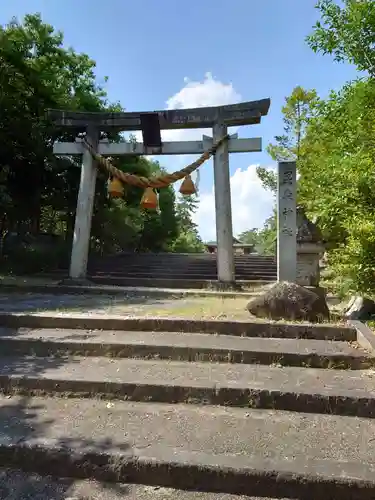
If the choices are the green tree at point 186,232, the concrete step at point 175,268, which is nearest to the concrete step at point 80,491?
the concrete step at point 175,268

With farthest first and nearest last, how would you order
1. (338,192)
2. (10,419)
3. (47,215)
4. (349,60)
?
(47,215) < (349,60) < (338,192) < (10,419)

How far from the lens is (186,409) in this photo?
3.07 metres

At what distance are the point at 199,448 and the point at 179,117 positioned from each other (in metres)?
7.36

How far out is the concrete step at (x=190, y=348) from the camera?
3781mm

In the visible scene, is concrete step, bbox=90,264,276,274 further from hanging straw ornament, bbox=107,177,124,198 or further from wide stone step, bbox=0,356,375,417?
wide stone step, bbox=0,356,375,417

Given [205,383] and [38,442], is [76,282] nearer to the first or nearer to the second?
[205,383]

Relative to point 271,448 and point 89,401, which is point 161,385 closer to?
point 89,401

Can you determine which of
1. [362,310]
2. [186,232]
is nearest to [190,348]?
[362,310]

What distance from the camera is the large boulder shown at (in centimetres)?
471

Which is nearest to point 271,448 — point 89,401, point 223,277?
point 89,401

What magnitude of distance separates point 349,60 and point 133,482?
6138mm

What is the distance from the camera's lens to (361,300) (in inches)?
207

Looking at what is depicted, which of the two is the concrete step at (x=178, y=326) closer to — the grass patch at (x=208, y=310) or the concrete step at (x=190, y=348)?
the concrete step at (x=190, y=348)

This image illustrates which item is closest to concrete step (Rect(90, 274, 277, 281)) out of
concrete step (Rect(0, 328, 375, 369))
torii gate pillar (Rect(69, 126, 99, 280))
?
torii gate pillar (Rect(69, 126, 99, 280))
